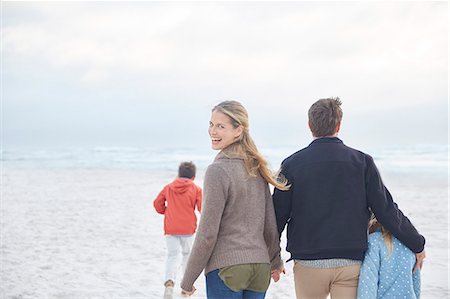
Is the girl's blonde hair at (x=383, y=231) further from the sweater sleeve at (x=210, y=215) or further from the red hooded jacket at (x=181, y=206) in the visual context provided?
the red hooded jacket at (x=181, y=206)

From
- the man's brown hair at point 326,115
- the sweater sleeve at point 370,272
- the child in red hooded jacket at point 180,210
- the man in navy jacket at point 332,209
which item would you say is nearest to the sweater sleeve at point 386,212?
the man in navy jacket at point 332,209

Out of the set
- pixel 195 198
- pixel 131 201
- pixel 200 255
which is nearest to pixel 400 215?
pixel 200 255

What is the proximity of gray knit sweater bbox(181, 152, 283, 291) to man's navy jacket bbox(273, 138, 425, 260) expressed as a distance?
0.23 meters

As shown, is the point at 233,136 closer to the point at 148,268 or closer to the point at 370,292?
the point at 370,292

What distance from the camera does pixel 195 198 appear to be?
20.4 feet

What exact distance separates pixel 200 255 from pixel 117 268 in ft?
14.2

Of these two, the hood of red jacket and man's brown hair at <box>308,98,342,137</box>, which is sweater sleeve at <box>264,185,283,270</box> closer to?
man's brown hair at <box>308,98,342,137</box>

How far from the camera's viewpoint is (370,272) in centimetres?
312

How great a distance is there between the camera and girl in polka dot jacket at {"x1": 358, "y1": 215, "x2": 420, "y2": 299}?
3.13 meters

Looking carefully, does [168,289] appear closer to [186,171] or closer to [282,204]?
[186,171]

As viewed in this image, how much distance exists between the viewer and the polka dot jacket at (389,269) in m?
3.14

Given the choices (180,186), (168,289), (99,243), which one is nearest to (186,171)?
(180,186)

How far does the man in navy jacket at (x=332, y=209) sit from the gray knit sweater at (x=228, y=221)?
0.72 ft

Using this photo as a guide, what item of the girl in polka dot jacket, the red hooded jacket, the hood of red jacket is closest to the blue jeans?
the girl in polka dot jacket
